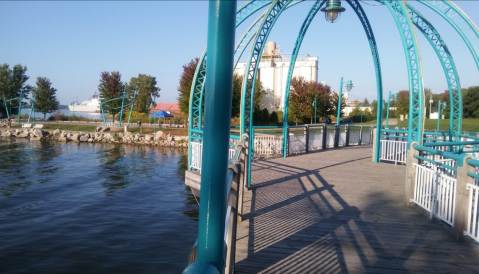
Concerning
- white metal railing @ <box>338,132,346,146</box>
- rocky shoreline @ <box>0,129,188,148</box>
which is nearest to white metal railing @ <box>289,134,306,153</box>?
white metal railing @ <box>338,132,346,146</box>

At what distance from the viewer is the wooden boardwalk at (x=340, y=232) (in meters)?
4.62

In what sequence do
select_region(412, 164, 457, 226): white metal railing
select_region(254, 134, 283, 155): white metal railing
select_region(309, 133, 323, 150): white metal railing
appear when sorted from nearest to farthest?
select_region(412, 164, 457, 226): white metal railing < select_region(254, 134, 283, 155): white metal railing < select_region(309, 133, 323, 150): white metal railing

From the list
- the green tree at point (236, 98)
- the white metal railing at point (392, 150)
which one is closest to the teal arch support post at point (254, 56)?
the white metal railing at point (392, 150)

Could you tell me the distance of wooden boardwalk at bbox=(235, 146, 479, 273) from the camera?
462 centimetres

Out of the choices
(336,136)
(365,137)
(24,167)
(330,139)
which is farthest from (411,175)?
(24,167)

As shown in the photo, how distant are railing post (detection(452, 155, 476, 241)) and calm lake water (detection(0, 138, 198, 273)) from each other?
503cm

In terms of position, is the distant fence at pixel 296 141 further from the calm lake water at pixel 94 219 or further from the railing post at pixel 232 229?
the railing post at pixel 232 229

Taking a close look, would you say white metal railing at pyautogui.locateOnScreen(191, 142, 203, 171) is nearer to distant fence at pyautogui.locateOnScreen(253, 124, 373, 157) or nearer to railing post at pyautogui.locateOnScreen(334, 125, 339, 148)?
distant fence at pyautogui.locateOnScreen(253, 124, 373, 157)

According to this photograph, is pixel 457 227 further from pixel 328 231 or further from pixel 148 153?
pixel 148 153

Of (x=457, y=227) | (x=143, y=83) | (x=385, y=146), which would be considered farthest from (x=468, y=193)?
(x=143, y=83)

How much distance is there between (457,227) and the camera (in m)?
5.52

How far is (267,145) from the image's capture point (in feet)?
52.4

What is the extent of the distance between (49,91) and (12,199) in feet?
147

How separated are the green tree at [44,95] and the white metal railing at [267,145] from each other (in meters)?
45.8
